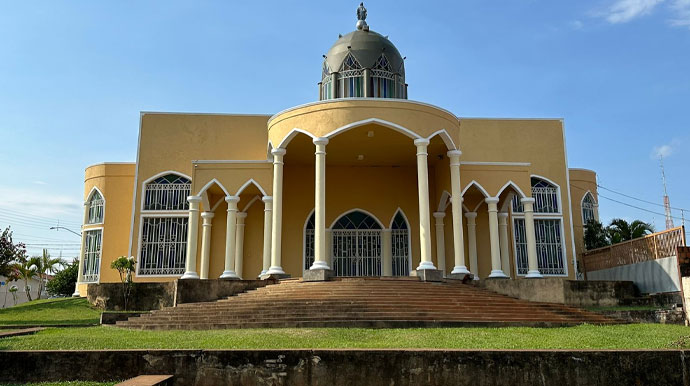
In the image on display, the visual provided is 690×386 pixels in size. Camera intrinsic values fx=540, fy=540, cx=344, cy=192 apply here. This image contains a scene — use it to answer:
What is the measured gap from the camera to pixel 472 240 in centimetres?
1986

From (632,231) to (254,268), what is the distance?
15.0 metres

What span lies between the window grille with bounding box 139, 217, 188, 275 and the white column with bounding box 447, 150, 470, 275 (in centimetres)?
1026

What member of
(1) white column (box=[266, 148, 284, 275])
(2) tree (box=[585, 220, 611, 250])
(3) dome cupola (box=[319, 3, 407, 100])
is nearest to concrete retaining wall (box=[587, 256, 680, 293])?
(2) tree (box=[585, 220, 611, 250])

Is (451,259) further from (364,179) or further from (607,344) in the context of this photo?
(607,344)

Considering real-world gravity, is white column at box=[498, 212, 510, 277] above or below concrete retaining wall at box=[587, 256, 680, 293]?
above

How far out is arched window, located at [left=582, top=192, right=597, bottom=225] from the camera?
2272cm

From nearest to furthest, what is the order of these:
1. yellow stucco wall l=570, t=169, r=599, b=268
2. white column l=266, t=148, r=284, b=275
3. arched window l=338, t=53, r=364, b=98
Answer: white column l=266, t=148, r=284, b=275 → arched window l=338, t=53, r=364, b=98 → yellow stucco wall l=570, t=169, r=599, b=268

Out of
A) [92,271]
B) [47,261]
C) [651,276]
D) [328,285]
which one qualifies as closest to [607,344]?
[328,285]

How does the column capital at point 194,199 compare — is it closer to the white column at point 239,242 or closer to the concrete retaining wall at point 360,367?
the white column at point 239,242

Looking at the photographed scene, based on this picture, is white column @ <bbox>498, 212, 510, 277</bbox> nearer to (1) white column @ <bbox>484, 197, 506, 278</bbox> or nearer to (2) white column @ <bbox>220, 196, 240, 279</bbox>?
(1) white column @ <bbox>484, 197, 506, 278</bbox>

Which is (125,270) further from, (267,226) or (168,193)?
(267,226)

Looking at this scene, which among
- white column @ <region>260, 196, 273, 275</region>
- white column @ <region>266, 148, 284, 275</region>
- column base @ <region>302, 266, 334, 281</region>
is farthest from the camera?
white column @ <region>260, 196, 273, 275</region>

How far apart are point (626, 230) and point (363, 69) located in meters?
12.4

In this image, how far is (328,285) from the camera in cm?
1386
